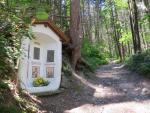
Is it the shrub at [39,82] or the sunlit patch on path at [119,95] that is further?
the shrub at [39,82]

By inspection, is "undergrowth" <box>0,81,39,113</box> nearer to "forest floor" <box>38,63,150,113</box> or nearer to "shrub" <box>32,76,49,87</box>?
"forest floor" <box>38,63,150,113</box>

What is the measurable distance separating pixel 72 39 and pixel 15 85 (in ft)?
25.5

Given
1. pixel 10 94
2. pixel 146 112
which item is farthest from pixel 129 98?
pixel 10 94

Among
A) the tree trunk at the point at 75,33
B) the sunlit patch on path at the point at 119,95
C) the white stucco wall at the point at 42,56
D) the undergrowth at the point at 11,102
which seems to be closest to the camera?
the undergrowth at the point at 11,102

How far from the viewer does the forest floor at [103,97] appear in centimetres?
1009

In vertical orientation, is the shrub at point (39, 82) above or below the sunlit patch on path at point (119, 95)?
above

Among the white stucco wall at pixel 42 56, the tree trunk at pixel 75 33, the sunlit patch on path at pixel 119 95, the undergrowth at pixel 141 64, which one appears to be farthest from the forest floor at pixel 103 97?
the tree trunk at pixel 75 33

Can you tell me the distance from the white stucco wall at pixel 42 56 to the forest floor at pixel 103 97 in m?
0.70

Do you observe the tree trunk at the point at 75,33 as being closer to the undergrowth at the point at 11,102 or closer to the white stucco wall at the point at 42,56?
the white stucco wall at the point at 42,56

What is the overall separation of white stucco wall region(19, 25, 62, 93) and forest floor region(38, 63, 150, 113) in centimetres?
70

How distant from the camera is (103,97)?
39.1 feet

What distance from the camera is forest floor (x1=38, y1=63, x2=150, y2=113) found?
1009 cm

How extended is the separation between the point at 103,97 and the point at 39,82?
278 cm

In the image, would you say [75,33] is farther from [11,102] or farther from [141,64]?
[11,102]
